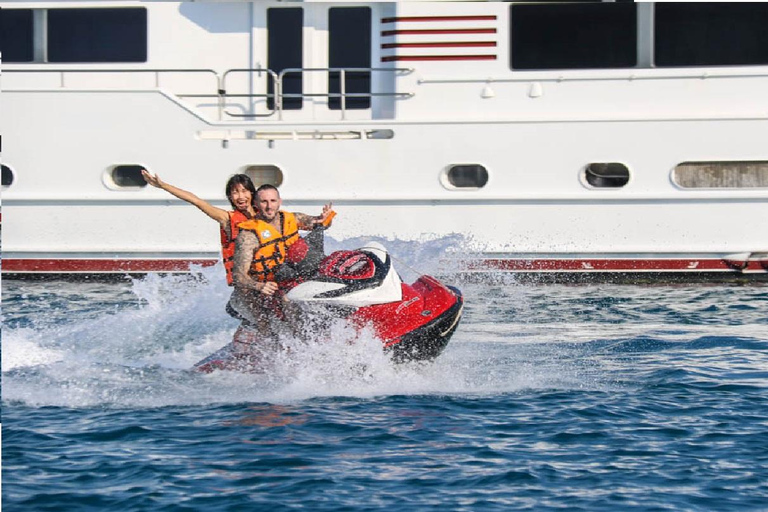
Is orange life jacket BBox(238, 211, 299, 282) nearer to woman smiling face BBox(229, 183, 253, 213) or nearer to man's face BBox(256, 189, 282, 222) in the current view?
man's face BBox(256, 189, 282, 222)

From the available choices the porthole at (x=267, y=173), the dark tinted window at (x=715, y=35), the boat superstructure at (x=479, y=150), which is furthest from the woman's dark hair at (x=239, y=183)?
the dark tinted window at (x=715, y=35)

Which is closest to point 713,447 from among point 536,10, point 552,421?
point 552,421

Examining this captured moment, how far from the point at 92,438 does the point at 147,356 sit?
2.26 m

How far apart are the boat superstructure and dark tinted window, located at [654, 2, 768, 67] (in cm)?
1

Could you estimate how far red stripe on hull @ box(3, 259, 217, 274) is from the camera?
13.7 meters

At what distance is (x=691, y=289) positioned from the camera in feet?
42.9

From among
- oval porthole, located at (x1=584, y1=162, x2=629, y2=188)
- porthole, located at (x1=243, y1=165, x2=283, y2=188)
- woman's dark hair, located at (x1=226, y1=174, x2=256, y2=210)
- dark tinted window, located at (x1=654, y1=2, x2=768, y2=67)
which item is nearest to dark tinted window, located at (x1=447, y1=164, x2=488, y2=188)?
oval porthole, located at (x1=584, y1=162, x2=629, y2=188)

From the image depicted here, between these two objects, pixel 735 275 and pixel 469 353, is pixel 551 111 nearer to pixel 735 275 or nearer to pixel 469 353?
pixel 735 275

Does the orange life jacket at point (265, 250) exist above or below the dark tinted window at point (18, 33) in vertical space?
below

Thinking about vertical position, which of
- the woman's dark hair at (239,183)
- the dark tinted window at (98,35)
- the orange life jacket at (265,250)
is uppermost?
the dark tinted window at (98,35)

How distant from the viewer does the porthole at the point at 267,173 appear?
13508 millimetres

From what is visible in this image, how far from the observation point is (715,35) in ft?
44.1

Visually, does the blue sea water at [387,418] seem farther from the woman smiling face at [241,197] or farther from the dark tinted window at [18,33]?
the dark tinted window at [18,33]

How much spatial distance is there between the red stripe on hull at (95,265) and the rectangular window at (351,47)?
240cm
